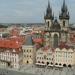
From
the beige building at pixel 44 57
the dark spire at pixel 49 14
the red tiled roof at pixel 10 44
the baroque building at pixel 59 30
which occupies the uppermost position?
the dark spire at pixel 49 14

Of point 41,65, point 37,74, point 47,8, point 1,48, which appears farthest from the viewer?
point 47,8

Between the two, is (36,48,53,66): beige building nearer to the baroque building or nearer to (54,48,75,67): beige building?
(54,48,75,67): beige building

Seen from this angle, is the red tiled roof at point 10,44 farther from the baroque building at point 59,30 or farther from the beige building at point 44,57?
the baroque building at point 59,30

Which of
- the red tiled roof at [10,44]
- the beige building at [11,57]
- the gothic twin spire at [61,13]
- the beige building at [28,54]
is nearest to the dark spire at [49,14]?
the gothic twin spire at [61,13]

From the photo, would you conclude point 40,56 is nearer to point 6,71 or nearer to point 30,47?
point 30,47

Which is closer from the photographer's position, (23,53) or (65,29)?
(23,53)

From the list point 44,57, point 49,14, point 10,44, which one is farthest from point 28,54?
point 49,14

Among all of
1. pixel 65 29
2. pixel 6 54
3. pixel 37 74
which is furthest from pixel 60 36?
pixel 37 74
